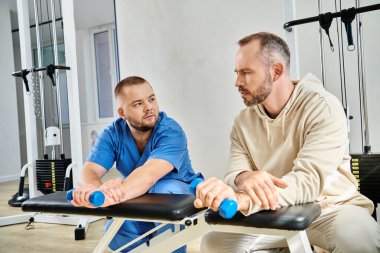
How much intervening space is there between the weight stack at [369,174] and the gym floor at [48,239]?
102 cm

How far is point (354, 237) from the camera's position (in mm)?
1223

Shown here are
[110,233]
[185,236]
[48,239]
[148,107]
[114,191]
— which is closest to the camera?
[185,236]

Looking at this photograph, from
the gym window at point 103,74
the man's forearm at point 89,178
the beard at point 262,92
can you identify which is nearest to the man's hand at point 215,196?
the beard at point 262,92

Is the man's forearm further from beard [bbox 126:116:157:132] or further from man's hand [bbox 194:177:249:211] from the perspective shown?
man's hand [bbox 194:177:249:211]

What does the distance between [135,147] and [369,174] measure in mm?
1084

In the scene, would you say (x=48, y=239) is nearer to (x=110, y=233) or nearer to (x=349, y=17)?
(x=110, y=233)

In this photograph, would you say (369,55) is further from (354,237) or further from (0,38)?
(0,38)

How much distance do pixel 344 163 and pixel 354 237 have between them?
0.28 metres

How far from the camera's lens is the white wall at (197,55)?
2.78 m

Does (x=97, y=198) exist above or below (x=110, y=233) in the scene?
above

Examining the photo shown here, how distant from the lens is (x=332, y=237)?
128cm

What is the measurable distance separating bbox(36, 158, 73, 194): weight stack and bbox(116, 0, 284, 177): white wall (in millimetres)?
943

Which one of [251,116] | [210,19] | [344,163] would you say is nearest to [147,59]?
[210,19]

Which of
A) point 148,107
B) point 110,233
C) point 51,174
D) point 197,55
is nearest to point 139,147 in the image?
point 148,107
